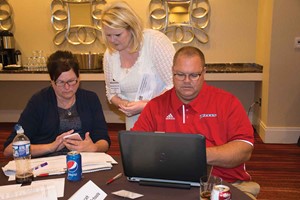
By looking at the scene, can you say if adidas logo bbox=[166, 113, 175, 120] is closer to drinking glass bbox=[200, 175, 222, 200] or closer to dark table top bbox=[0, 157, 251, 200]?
dark table top bbox=[0, 157, 251, 200]

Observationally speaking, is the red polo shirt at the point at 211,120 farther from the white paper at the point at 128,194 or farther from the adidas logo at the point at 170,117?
the white paper at the point at 128,194

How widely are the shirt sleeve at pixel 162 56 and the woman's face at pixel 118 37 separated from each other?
0.18m

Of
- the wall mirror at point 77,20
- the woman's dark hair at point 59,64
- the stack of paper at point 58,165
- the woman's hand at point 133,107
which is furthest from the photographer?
the wall mirror at point 77,20

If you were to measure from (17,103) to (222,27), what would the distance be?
3.34 metres

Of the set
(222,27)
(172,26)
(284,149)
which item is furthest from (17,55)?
(284,149)

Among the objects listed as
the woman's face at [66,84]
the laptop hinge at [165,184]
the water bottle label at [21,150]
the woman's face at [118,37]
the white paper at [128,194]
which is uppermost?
the woman's face at [118,37]

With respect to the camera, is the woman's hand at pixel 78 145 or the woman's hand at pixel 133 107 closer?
the woman's hand at pixel 78 145

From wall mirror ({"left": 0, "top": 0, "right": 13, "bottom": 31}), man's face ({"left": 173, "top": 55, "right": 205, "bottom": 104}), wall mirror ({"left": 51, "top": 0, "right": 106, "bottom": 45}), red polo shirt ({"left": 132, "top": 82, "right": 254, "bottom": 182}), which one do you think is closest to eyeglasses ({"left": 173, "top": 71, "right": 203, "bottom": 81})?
man's face ({"left": 173, "top": 55, "right": 205, "bottom": 104})

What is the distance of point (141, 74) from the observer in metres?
2.23

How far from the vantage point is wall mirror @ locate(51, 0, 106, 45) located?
491 centimetres

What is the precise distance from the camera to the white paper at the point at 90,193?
4.14 feet

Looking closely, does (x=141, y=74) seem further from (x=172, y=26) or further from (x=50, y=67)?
(x=172, y=26)

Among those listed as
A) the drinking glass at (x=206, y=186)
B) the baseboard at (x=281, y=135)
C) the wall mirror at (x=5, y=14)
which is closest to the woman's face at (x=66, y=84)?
the drinking glass at (x=206, y=186)

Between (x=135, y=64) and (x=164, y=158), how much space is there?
107 cm
